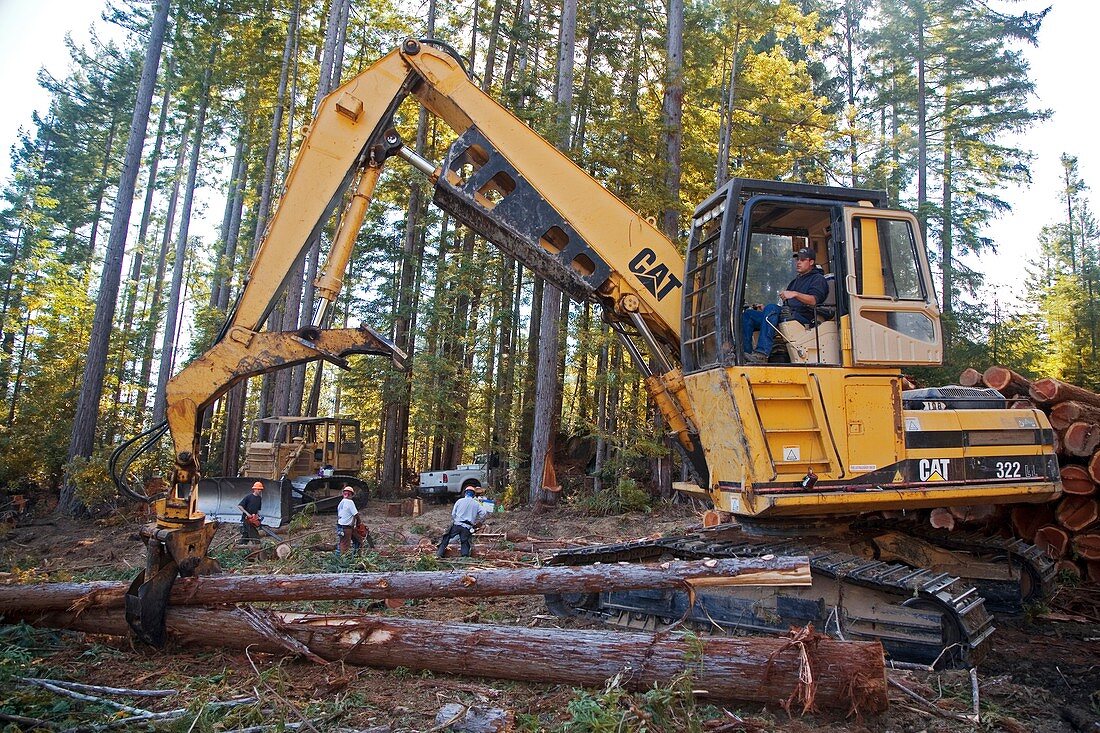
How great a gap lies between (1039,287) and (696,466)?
130 feet

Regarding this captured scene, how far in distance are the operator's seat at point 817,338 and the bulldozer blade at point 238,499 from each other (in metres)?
11.0

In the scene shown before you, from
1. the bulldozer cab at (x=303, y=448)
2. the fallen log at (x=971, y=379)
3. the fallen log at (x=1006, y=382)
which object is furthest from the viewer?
the bulldozer cab at (x=303, y=448)

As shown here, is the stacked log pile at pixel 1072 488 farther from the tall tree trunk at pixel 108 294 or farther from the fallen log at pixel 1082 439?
the tall tree trunk at pixel 108 294

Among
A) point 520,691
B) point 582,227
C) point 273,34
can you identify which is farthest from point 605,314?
point 273,34

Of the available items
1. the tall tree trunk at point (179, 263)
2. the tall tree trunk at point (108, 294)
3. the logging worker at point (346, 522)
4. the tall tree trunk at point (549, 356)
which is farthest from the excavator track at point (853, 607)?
the tall tree trunk at point (179, 263)

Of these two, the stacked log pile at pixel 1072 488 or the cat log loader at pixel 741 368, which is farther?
the stacked log pile at pixel 1072 488

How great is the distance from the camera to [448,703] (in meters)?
4.47

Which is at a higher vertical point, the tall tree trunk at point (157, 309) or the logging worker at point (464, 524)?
the tall tree trunk at point (157, 309)

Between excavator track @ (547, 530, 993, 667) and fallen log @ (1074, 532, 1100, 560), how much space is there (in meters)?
3.59

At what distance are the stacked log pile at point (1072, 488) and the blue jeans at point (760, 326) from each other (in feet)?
12.8

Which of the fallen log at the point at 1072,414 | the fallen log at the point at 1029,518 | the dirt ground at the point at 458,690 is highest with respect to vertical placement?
the fallen log at the point at 1072,414

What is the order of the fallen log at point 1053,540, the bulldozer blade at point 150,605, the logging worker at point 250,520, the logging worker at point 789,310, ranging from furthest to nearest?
the logging worker at point 250,520 < the fallen log at point 1053,540 < the logging worker at point 789,310 < the bulldozer blade at point 150,605

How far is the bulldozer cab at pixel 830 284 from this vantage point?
18.9ft

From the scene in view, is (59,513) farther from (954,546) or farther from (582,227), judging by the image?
(954,546)
